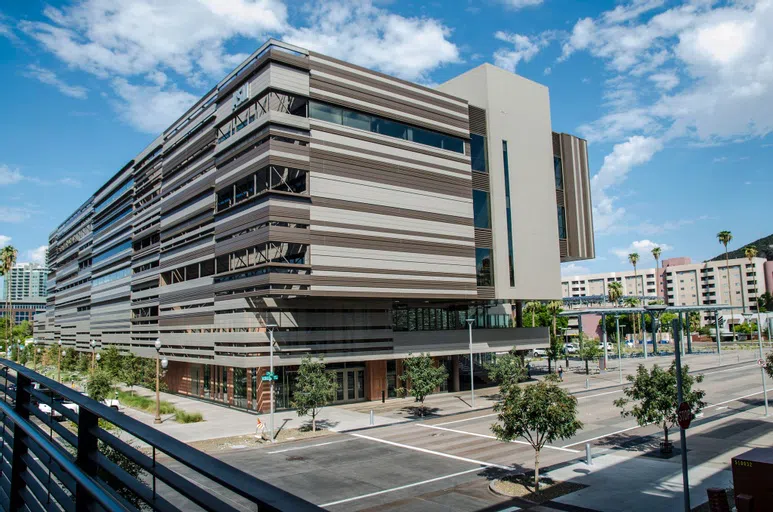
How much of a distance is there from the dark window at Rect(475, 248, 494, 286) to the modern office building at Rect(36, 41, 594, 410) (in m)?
0.16

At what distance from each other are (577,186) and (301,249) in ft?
121

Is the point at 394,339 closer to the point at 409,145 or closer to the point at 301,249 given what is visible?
the point at 301,249

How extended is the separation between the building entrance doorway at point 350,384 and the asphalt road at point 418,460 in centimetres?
1111

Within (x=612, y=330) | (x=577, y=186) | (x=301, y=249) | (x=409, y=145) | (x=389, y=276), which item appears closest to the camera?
(x=301, y=249)

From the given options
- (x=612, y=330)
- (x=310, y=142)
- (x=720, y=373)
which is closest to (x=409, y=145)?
(x=310, y=142)

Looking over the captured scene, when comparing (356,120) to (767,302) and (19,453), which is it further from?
(767,302)

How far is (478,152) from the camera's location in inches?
2275

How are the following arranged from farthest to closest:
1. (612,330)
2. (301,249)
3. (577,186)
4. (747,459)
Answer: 1. (612,330)
2. (577,186)
3. (301,249)
4. (747,459)

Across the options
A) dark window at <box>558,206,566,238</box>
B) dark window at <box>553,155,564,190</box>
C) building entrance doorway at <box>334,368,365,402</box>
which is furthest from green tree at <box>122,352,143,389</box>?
dark window at <box>553,155,564,190</box>

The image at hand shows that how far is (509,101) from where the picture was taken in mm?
60094

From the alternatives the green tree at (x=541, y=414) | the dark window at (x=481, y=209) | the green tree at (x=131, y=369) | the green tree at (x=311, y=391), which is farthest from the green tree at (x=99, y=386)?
the dark window at (x=481, y=209)

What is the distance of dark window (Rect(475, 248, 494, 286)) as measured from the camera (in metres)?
55.7

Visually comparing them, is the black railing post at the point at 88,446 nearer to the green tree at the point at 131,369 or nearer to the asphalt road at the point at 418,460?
the asphalt road at the point at 418,460

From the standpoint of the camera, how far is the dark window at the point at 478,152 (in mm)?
57344
